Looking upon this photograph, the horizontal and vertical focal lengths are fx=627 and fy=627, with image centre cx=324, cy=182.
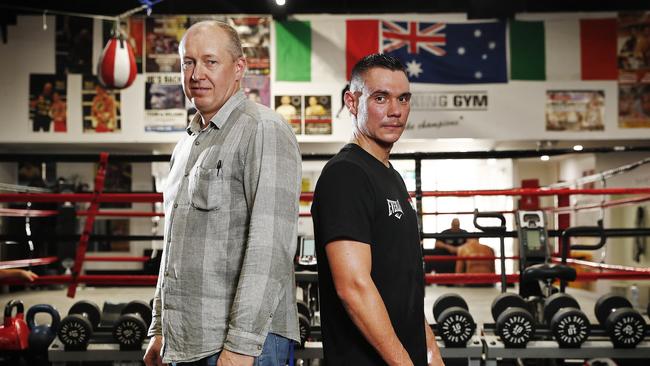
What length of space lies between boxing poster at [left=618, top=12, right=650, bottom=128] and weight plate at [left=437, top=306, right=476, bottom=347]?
5.76m

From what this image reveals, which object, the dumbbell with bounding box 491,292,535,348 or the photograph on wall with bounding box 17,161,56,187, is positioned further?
the photograph on wall with bounding box 17,161,56,187

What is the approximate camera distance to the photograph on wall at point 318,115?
7.81 m

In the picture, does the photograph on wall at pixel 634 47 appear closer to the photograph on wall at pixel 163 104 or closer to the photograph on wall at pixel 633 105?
the photograph on wall at pixel 633 105

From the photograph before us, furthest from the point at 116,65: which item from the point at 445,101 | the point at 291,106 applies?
the point at 445,101

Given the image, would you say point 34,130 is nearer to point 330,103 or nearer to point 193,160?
point 330,103

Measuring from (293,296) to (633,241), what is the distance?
849cm

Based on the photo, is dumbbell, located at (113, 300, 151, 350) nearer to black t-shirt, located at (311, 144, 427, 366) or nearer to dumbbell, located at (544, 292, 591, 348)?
black t-shirt, located at (311, 144, 427, 366)

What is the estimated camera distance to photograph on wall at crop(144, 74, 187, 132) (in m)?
7.83

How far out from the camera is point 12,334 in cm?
332

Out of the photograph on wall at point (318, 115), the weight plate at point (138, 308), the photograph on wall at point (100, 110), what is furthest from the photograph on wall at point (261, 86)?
the weight plate at point (138, 308)

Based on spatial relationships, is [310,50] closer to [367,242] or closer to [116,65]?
[116,65]

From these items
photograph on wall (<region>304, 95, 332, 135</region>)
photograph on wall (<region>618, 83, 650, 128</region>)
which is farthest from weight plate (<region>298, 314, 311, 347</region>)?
photograph on wall (<region>618, 83, 650, 128</region>)

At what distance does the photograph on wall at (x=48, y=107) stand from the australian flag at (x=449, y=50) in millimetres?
4079

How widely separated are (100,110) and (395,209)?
7.05m
